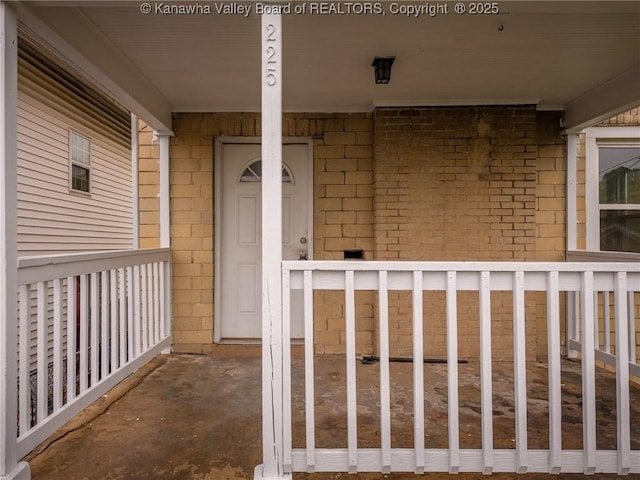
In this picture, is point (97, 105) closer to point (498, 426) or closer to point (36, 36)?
point (36, 36)

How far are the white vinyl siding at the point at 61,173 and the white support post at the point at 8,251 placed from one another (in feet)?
11.1

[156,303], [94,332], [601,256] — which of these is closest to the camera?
[94,332]

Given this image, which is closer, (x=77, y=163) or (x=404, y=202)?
(x=404, y=202)

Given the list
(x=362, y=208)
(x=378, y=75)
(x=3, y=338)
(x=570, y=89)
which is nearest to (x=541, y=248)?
(x=570, y=89)

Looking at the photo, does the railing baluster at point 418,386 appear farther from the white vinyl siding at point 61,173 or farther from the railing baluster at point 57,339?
the white vinyl siding at point 61,173

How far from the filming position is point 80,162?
20.1ft

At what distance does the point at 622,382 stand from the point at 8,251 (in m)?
3.08

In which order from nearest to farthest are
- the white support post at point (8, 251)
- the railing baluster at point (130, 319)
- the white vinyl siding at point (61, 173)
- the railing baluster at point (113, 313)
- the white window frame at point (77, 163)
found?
the white support post at point (8, 251), the railing baluster at point (113, 313), the railing baluster at point (130, 319), the white vinyl siding at point (61, 173), the white window frame at point (77, 163)

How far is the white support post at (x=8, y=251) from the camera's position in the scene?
1971 mm

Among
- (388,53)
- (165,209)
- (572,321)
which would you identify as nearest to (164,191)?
(165,209)

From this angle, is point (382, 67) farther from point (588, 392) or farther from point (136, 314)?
point (136, 314)

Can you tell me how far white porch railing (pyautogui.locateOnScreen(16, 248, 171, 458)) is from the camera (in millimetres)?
2227

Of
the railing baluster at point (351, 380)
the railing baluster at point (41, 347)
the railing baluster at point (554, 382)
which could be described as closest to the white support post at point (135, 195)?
the railing baluster at point (41, 347)

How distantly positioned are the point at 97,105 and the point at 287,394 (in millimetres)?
6297
